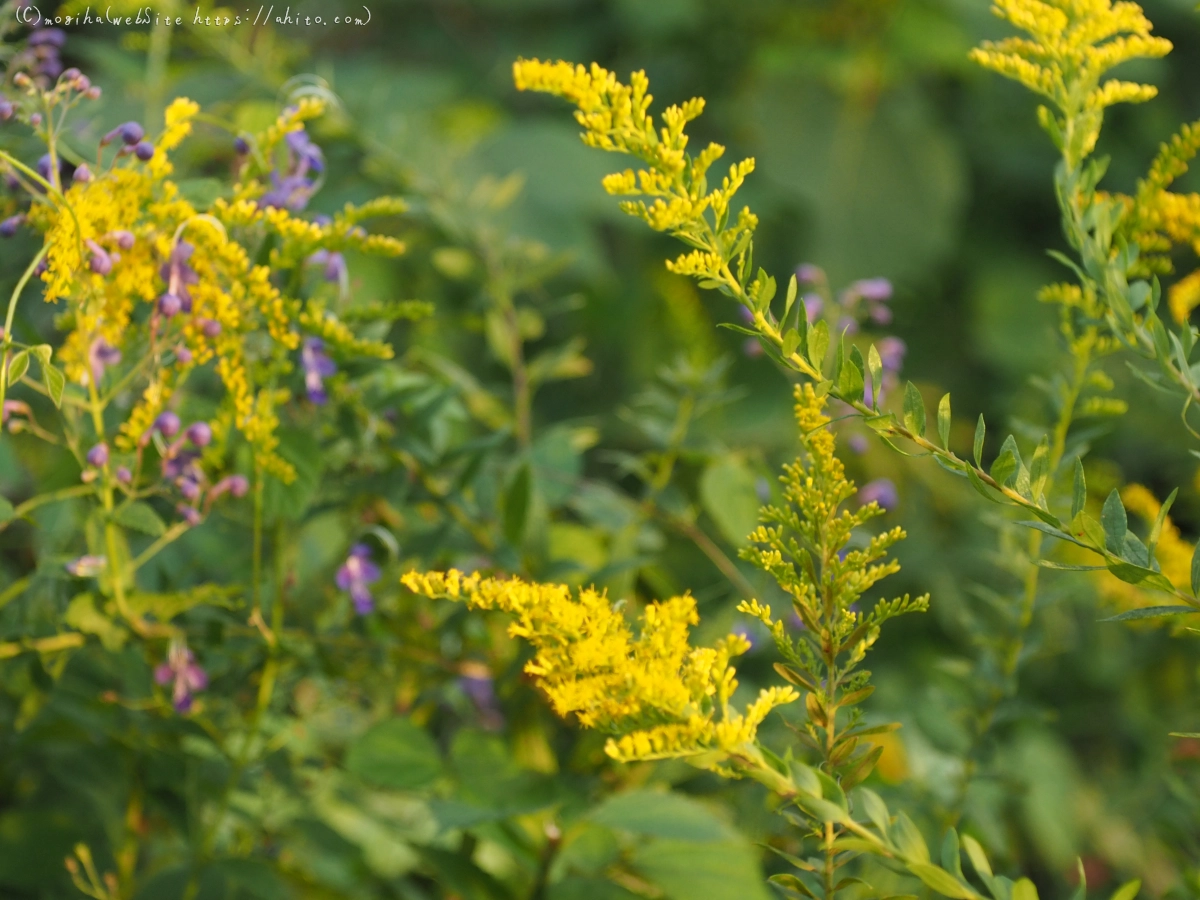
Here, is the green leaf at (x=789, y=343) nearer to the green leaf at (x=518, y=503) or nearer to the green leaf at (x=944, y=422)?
the green leaf at (x=944, y=422)

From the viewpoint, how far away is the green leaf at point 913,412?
0.29 meters

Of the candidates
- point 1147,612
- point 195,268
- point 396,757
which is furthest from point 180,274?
point 1147,612

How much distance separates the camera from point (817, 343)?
0.29 m

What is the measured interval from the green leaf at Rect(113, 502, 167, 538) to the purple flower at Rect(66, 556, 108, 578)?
0.02 meters

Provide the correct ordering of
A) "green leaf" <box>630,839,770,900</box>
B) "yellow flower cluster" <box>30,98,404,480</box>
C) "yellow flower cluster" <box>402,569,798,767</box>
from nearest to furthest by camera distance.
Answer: "yellow flower cluster" <box>402,569,798,767</box>
"yellow flower cluster" <box>30,98,404,480</box>
"green leaf" <box>630,839,770,900</box>

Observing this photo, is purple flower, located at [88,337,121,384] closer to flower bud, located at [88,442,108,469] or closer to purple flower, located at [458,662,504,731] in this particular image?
flower bud, located at [88,442,108,469]

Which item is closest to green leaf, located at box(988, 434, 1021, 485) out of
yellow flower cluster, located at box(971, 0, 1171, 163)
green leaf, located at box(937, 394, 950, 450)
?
green leaf, located at box(937, 394, 950, 450)

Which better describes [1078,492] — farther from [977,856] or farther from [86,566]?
[86,566]

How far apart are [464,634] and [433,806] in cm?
12

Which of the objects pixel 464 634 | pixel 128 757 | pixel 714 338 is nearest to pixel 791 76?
pixel 714 338

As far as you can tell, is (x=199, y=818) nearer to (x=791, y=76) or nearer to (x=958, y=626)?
(x=958, y=626)

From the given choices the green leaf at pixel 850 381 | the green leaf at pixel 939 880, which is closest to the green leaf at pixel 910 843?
the green leaf at pixel 939 880

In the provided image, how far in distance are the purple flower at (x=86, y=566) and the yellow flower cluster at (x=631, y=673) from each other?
190mm

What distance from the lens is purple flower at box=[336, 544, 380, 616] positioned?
462mm
